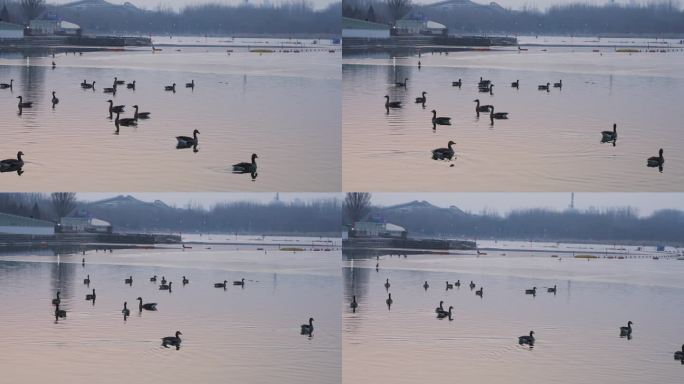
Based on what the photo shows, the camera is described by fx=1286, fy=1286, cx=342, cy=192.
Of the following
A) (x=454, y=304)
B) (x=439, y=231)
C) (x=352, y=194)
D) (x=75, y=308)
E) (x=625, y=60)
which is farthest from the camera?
(x=625, y=60)

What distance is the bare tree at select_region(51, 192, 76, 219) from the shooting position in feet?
111

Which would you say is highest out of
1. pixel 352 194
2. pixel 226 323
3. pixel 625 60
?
pixel 625 60

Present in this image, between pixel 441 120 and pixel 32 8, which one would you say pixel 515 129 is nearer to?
pixel 441 120

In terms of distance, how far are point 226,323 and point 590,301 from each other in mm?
11287

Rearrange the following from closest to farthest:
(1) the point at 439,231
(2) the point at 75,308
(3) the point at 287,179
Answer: (3) the point at 287,179, (2) the point at 75,308, (1) the point at 439,231

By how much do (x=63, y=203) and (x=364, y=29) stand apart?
1518cm

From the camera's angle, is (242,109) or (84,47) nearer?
(242,109)

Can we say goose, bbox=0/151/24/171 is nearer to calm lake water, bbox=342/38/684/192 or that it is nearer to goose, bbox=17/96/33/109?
calm lake water, bbox=342/38/684/192

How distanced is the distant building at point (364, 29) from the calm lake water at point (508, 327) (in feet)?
27.3

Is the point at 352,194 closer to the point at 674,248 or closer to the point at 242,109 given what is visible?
the point at 242,109

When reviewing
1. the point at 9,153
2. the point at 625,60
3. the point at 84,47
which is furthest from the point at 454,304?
the point at 84,47

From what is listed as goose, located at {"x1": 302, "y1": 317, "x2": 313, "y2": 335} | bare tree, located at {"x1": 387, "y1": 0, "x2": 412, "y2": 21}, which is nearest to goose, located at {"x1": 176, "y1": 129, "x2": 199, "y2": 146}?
goose, located at {"x1": 302, "y1": 317, "x2": 313, "y2": 335}

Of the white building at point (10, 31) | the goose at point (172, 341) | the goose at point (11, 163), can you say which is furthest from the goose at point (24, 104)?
the white building at point (10, 31)

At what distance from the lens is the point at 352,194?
36.4 m
